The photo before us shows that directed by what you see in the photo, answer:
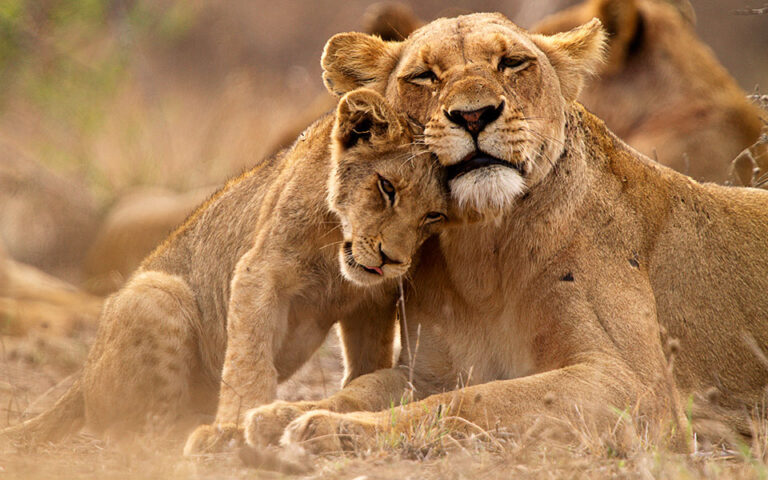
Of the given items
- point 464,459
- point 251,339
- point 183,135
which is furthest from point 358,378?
point 183,135

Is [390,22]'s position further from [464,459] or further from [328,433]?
[464,459]

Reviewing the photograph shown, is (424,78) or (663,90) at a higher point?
(424,78)

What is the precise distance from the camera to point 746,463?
11.7ft

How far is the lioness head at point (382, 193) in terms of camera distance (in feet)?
12.8

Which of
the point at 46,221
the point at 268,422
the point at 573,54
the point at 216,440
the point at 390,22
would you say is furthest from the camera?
the point at 46,221

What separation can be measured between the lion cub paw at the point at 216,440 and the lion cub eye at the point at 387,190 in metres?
1.01

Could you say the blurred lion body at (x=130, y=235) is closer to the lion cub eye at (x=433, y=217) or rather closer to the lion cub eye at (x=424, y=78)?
the lion cub eye at (x=424, y=78)

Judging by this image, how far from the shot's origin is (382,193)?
13.0 ft

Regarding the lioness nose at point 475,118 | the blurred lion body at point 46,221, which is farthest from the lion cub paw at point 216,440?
the blurred lion body at point 46,221

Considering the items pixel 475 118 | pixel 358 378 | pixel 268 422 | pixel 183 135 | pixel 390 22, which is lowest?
pixel 358 378

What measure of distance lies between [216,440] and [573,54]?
2178 millimetres

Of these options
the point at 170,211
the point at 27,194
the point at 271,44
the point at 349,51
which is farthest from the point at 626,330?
the point at 271,44

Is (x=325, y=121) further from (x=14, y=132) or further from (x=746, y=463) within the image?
(x=14, y=132)

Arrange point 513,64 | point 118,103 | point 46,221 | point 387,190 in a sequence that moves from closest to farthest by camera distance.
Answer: point 387,190 → point 513,64 → point 46,221 → point 118,103
